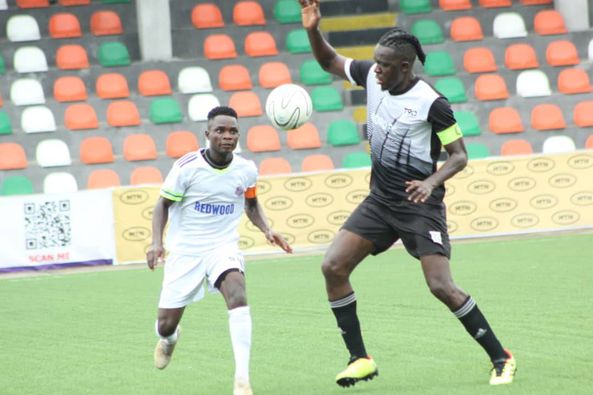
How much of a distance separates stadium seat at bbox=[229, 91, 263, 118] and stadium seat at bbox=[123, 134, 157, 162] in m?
1.99

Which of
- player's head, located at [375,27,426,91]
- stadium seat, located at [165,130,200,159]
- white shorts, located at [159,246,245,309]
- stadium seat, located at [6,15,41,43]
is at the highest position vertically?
stadium seat, located at [6,15,41,43]

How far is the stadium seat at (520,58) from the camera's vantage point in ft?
87.9

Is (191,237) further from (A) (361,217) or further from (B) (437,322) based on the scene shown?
(B) (437,322)

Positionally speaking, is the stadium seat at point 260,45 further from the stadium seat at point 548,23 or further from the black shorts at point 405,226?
the black shorts at point 405,226

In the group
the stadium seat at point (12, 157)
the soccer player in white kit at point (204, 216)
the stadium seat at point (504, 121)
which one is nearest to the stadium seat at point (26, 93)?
the stadium seat at point (12, 157)

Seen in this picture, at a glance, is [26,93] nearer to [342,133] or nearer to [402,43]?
[342,133]

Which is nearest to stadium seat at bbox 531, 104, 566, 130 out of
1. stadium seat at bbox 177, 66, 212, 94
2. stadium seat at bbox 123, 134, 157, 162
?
stadium seat at bbox 177, 66, 212, 94

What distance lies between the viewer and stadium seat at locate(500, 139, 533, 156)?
81.4ft

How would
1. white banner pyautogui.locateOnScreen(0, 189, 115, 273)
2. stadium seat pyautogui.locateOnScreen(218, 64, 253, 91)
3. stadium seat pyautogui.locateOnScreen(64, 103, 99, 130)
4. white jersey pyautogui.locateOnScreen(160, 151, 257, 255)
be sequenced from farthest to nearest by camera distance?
stadium seat pyautogui.locateOnScreen(218, 64, 253, 91)
stadium seat pyautogui.locateOnScreen(64, 103, 99, 130)
white banner pyautogui.locateOnScreen(0, 189, 115, 273)
white jersey pyautogui.locateOnScreen(160, 151, 257, 255)

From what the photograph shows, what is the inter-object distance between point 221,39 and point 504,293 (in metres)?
14.6

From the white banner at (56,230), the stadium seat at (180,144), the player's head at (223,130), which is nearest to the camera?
the player's head at (223,130)

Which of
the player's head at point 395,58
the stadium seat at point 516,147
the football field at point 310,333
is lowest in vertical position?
the football field at point 310,333

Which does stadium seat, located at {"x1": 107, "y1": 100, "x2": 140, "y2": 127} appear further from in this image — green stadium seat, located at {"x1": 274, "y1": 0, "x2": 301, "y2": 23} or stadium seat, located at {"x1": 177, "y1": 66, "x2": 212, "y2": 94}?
green stadium seat, located at {"x1": 274, "y1": 0, "x2": 301, "y2": 23}

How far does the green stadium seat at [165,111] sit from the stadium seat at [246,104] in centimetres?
112
